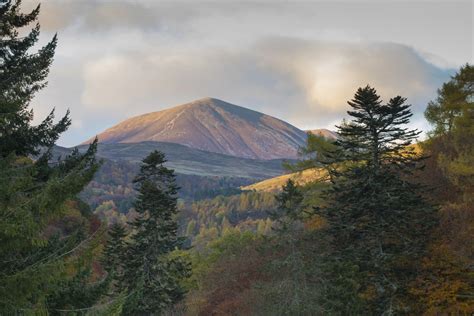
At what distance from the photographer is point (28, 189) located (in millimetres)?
9102

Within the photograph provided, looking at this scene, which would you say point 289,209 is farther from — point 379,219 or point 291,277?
point 379,219

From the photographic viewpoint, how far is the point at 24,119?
39.0 ft

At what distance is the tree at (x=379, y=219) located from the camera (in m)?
23.2

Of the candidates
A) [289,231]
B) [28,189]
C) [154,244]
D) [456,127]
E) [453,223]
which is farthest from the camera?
[456,127]

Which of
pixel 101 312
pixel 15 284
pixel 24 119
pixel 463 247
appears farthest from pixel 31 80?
pixel 463 247

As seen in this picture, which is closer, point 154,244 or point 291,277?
point 291,277

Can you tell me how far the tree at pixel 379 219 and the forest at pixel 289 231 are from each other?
8cm

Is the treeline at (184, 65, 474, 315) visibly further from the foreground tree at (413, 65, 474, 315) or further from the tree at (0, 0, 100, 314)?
the tree at (0, 0, 100, 314)

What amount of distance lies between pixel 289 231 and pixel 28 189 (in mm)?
20841

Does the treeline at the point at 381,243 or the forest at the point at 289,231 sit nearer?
the forest at the point at 289,231

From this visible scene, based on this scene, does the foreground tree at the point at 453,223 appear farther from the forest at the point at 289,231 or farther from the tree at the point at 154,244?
the tree at the point at 154,244

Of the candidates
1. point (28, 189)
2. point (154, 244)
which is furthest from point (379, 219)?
point (28, 189)

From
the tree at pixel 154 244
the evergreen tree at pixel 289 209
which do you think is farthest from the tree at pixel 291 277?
the tree at pixel 154 244

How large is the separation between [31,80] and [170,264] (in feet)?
78.4
